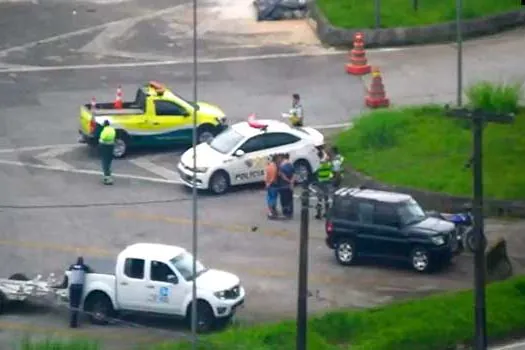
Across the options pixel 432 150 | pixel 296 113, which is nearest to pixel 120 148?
pixel 296 113

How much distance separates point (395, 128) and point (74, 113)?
8.19 metres

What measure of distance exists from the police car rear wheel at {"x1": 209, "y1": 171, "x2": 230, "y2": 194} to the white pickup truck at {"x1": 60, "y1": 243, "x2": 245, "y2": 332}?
22.8ft

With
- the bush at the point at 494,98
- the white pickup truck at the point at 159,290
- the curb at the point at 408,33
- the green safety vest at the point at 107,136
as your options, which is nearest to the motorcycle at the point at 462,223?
the white pickup truck at the point at 159,290

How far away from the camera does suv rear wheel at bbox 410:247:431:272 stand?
36.5m

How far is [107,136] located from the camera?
4188 centimetres

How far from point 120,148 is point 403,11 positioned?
43.0 ft

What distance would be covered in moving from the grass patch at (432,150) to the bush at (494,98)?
4 cm

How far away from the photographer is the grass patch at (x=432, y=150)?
40.6 metres

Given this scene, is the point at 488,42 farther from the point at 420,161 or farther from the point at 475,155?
the point at 475,155

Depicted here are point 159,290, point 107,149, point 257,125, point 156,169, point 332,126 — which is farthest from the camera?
point 332,126

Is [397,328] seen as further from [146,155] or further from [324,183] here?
[146,155]

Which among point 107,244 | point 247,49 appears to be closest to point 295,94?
point 247,49

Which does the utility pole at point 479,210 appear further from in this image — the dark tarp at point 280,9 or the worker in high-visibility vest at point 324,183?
the dark tarp at point 280,9

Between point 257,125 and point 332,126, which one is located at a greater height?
point 257,125
